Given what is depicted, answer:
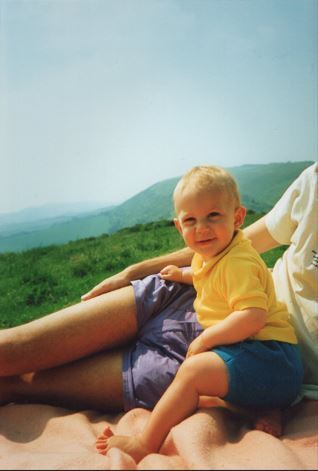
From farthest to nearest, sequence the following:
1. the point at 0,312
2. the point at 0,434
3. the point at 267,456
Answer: the point at 0,312 < the point at 0,434 < the point at 267,456

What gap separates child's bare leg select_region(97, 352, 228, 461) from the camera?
1768 mm

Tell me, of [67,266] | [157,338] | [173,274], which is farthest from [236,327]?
[67,266]

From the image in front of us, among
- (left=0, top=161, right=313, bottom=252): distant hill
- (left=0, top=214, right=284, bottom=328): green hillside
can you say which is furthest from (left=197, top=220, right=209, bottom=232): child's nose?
(left=0, top=161, right=313, bottom=252): distant hill

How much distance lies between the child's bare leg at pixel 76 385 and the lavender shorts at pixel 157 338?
0.07m

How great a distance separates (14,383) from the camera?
2363 mm

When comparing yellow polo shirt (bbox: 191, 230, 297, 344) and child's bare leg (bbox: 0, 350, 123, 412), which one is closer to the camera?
yellow polo shirt (bbox: 191, 230, 297, 344)

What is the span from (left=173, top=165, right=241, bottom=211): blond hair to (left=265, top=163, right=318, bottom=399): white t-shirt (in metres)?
0.31

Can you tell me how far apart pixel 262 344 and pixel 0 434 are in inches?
44.3

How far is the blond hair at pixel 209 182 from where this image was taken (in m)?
2.03

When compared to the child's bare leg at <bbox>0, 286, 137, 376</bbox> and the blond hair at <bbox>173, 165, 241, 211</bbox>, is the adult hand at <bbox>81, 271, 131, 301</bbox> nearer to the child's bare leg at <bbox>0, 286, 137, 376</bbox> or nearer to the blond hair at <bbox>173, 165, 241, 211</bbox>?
the child's bare leg at <bbox>0, 286, 137, 376</bbox>

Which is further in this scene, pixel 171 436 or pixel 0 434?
pixel 0 434

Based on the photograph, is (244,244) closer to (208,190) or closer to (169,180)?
(208,190)

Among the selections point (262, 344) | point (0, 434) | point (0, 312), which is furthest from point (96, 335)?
point (0, 312)

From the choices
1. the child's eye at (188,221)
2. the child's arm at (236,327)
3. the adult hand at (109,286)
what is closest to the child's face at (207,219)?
the child's eye at (188,221)
